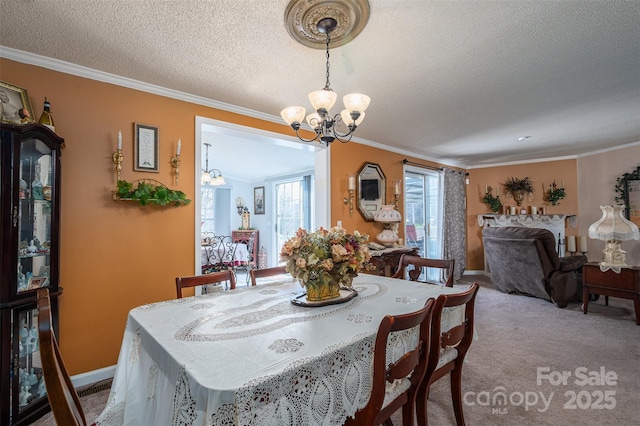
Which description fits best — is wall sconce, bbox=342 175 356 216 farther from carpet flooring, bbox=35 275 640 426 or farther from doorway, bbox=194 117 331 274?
carpet flooring, bbox=35 275 640 426

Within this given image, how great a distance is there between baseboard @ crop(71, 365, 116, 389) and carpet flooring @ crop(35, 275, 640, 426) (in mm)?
154

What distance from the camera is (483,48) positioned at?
2.05 metres

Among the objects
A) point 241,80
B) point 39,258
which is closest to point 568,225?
point 241,80

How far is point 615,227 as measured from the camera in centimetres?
349

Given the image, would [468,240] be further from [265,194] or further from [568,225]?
[265,194]

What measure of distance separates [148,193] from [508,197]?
21.5 ft

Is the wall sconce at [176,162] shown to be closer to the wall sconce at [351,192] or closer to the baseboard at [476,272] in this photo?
the wall sconce at [351,192]

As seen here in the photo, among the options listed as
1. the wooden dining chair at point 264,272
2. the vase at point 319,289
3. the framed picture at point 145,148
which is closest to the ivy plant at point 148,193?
the framed picture at point 145,148

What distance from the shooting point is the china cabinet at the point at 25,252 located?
68.3 inches

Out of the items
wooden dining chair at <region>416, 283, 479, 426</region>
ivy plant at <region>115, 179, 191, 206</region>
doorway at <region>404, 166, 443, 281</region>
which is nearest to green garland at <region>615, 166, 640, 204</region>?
doorway at <region>404, 166, 443, 281</region>

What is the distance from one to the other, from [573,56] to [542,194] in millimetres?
4549

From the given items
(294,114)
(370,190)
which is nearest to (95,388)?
(294,114)

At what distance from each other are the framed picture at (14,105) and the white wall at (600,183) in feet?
24.2

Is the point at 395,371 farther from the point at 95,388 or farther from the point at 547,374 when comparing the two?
the point at 95,388
